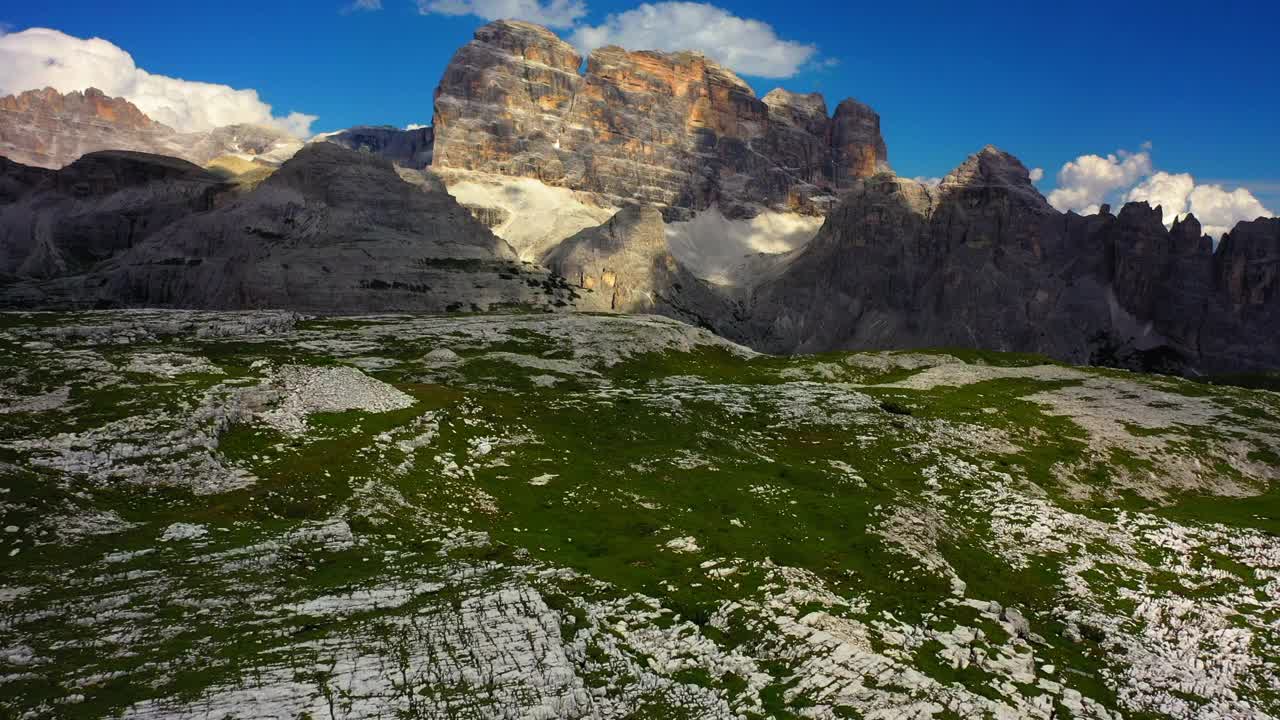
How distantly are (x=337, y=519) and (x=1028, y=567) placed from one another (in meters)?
34.2

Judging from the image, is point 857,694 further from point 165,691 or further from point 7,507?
point 7,507

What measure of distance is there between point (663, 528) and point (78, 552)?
2441 cm

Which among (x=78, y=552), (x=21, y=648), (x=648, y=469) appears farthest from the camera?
(x=648, y=469)

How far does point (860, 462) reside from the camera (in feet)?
197

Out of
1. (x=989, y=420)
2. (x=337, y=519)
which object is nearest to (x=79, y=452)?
(x=337, y=519)

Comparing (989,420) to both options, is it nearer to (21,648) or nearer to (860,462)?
(860,462)

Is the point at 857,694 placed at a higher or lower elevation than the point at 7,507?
Answer: lower

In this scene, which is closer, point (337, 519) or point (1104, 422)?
point (337, 519)

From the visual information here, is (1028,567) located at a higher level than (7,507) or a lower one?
lower

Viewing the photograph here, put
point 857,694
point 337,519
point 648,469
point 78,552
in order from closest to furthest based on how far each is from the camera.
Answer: point 857,694 < point 78,552 < point 337,519 < point 648,469

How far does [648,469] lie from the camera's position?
52.1 m

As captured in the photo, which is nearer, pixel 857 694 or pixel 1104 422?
pixel 857 694

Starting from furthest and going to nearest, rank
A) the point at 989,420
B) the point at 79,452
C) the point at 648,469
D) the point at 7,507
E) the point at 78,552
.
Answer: the point at 989,420 → the point at 648,469 → the point at 79,452 → the point at 7,507 → the point at 78,552

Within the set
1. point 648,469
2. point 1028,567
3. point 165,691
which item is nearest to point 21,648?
point 165,691
